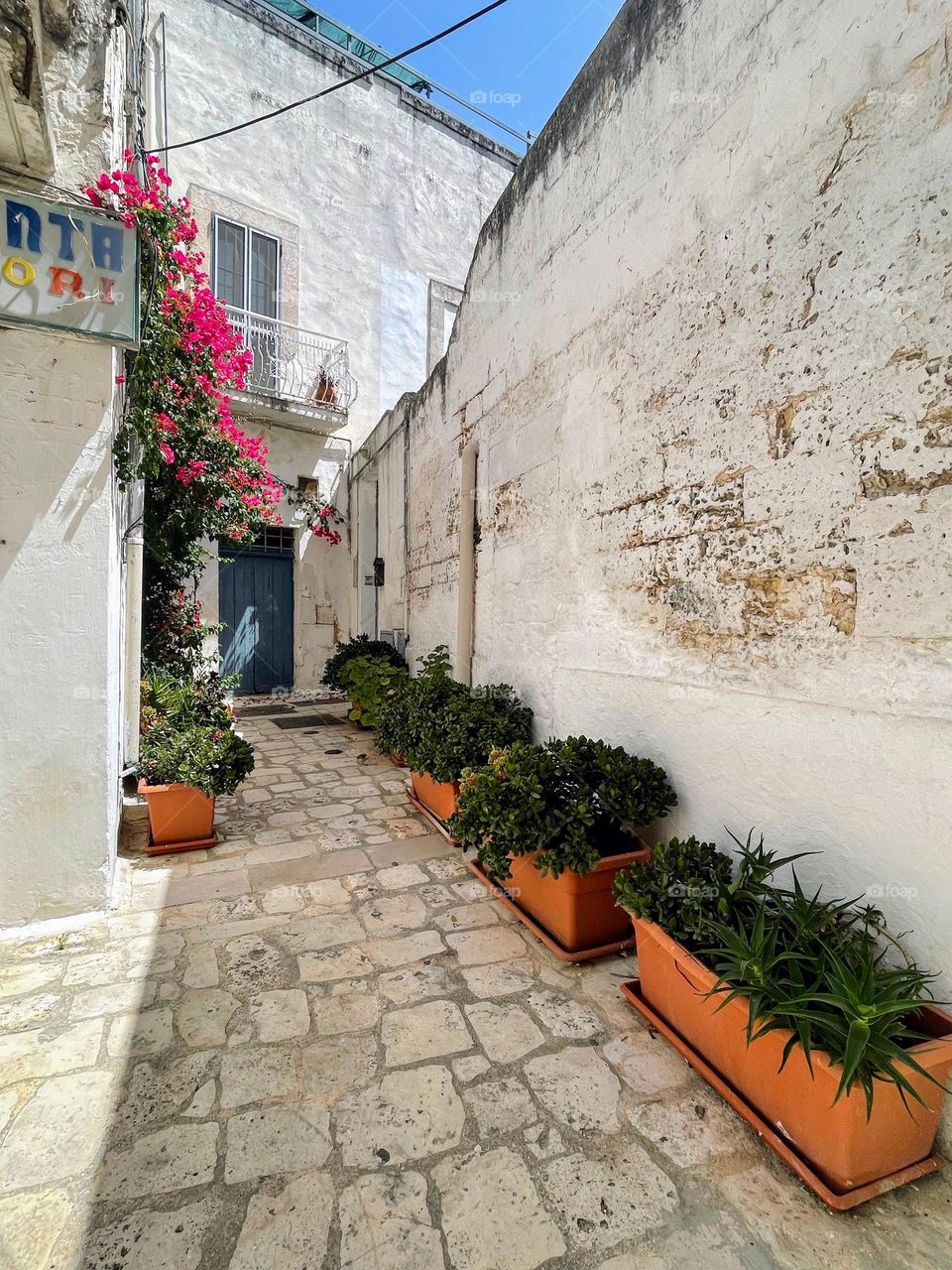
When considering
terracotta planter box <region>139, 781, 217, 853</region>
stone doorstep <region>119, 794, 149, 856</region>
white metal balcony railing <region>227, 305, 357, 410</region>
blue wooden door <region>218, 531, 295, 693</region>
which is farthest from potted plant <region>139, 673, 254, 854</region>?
white metal balcony railing <region>227, 305, 357, 410</region>

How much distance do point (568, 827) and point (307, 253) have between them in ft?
30.3

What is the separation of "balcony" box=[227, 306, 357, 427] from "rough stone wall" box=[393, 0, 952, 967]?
5.25 meters

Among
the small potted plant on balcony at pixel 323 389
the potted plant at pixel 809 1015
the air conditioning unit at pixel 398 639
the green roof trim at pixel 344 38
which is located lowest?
the potted plant at pixel 809 1015

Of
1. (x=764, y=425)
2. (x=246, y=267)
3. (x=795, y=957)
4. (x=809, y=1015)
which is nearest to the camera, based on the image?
(x=809, y=1015)

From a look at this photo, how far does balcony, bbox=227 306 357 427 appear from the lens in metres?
7.97

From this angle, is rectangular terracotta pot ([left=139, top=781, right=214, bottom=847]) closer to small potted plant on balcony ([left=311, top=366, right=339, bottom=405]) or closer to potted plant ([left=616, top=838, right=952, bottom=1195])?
potted plant ([left=616, top=838, right=952, bottom=1195])

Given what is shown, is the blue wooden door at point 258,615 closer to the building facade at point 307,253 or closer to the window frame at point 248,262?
the building facade at point 307,253

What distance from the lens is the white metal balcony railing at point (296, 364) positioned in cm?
805

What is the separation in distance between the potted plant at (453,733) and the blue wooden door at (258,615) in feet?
15.6

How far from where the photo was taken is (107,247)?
261 centimetres

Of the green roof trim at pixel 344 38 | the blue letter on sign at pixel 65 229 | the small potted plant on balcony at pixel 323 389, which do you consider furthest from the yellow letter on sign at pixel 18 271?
the green roof trim at pixel 344 38

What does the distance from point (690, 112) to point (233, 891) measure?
4231 mm

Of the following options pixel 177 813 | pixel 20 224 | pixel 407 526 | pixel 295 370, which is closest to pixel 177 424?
pixel 20 224

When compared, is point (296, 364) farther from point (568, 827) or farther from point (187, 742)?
point (568, 827)
